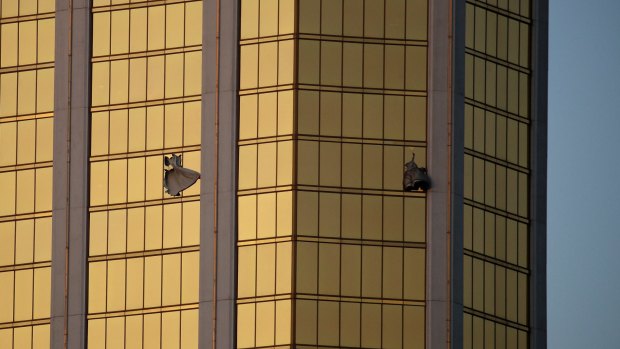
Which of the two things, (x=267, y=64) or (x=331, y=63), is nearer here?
(x=331, y=63)

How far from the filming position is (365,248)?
136m

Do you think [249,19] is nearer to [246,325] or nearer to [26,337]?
[246,325]

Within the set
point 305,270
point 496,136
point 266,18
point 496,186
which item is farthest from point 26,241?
point 496,136

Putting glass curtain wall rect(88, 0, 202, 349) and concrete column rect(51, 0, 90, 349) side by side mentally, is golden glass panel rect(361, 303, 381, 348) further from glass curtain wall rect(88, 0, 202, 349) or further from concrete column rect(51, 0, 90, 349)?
concrete column rect(51, 0, 90, 349)

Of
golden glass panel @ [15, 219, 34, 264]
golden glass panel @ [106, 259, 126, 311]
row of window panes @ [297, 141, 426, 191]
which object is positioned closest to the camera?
row of window panes @ [297, 141, 426, 191]

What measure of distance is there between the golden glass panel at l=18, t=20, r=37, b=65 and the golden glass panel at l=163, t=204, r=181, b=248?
13966mm

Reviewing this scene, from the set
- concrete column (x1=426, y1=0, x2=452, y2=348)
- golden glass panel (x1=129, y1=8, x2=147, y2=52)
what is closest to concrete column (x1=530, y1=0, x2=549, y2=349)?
concrete column (x1=426, y1=0, x2=452, y2=348)

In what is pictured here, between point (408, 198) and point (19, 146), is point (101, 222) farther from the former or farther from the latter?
point (408, 198)

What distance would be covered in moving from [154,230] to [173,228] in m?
1.27

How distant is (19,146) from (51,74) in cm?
492

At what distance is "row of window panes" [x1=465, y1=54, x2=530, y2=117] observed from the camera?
140m

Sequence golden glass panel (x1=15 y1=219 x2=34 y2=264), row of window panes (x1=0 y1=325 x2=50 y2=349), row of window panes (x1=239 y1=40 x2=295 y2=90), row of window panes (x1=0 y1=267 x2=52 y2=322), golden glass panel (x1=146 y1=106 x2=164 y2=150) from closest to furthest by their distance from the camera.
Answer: row of window panes (x1=239 y1=40 x2=295 y2=90)
row of window panes (x1=0 y1=325 x2=50 y2=349)
golden glass panel (x1=146 y1=106 x2=164 y2=150)
row of window panes (x1=0 y1=267 x2=52 y2=322)
golden glass panel (x1=15 y1=219 x2=34 y2=264)

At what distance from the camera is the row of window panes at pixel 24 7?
14400 cm

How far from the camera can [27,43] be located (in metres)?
144
